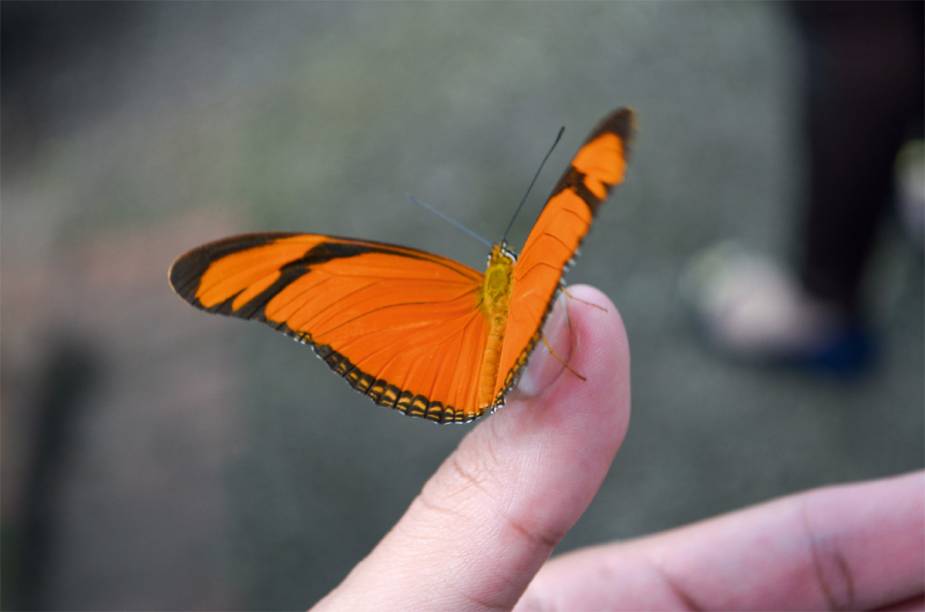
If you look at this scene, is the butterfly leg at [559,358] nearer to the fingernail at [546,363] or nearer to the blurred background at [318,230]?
the fingernail at [546,363]

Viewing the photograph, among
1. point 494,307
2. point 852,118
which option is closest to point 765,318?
point 852,118

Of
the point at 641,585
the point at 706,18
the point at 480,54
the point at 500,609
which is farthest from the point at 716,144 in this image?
the point at 500,609

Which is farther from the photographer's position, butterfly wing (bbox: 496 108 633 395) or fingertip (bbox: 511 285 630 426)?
fingertip (bbox: 511 285 630 426)

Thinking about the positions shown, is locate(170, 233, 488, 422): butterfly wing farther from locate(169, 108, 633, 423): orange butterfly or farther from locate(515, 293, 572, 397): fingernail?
locate(515, 293, 572, 397): fingernail

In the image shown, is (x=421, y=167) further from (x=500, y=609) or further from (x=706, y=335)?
(x=500, y=609)

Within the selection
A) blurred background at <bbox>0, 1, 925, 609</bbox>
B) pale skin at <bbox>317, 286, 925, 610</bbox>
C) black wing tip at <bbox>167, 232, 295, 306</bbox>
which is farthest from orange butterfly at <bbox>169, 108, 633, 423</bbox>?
blurred background at <bbox>0, 1, 925, 609</bbox>

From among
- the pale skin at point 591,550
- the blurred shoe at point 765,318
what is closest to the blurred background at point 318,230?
the blurred shoe at point 765,318
